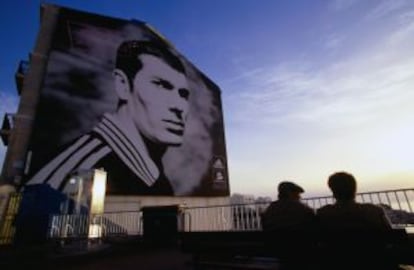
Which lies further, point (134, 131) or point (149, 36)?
point (149, 36)

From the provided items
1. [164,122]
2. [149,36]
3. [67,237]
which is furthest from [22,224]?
[149,36]

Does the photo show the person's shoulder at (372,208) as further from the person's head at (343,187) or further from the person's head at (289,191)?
the person's head at (289,191)

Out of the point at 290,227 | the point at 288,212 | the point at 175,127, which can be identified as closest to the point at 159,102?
the point at 175,127

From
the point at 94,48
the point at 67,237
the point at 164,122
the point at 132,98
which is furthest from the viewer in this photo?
the point at 164,122

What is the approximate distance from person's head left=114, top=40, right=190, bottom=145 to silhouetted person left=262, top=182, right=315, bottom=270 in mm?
18453

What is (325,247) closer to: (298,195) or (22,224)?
(298,195)

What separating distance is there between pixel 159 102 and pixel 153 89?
1197 millimetres

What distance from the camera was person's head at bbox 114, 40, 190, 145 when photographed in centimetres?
2086

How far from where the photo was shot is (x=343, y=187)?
2.61 m

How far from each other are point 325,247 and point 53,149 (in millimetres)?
16285

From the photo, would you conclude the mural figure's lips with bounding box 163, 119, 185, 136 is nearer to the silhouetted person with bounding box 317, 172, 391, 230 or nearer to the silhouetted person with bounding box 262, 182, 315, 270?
the silhouetted person with bounding box 262, 182, 315, 270

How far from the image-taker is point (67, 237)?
1031 centimetres

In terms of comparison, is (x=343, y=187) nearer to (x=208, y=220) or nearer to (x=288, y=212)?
(x=288, y=212)

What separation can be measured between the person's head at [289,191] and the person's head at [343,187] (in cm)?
52
